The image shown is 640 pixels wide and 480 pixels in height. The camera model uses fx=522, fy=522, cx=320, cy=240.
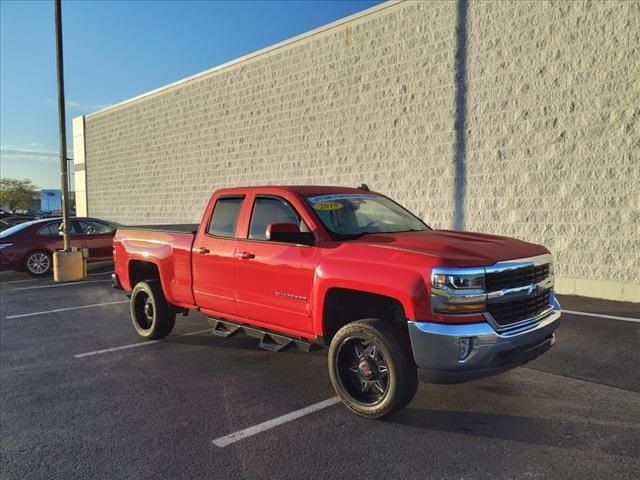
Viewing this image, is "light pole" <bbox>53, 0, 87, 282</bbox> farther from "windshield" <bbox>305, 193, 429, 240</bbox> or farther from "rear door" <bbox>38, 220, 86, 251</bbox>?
"windshield" <bbox>305, 193, 429, 240</bbox>

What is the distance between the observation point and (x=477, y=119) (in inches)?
414

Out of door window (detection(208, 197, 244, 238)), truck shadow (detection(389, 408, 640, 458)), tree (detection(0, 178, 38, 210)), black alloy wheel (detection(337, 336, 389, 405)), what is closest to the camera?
truck shadow (detection(389, 408, 640, 458))

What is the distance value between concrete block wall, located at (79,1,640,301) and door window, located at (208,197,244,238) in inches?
249

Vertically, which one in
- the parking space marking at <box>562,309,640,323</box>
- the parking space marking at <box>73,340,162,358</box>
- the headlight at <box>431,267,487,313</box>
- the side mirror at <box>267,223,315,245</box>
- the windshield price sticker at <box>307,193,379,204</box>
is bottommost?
the parking space marking at <box>73,340,162,358</box>

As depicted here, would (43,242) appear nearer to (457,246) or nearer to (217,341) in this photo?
(217,341)

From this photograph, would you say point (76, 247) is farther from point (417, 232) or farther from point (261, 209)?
point (417, 232)

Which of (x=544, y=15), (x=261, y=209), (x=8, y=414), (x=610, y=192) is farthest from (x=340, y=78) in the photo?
(x=8, y=414)

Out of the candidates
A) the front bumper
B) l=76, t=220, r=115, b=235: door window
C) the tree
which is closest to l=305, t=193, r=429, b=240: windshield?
the front bumper

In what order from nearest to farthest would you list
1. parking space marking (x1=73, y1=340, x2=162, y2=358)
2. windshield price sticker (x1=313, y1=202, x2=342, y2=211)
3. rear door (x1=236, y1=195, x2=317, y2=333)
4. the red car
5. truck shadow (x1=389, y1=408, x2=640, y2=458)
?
truck shadow (x1=389, y1=408, x2=640, y2=458)
rear door (x1=236, y1=195, x2=317, y2=333)
windshield price sticker (x1=313, y1=202, x2=342, y2=211)
parking space marking (x1=73, y1=340, x2=162, y2=358)
the red car

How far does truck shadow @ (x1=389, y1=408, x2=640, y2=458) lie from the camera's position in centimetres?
366

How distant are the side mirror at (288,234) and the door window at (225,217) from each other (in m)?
1.18

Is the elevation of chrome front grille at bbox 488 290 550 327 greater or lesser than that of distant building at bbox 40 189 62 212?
lesser

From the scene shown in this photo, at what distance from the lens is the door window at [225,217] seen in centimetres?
566

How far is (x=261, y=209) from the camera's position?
5.41m
